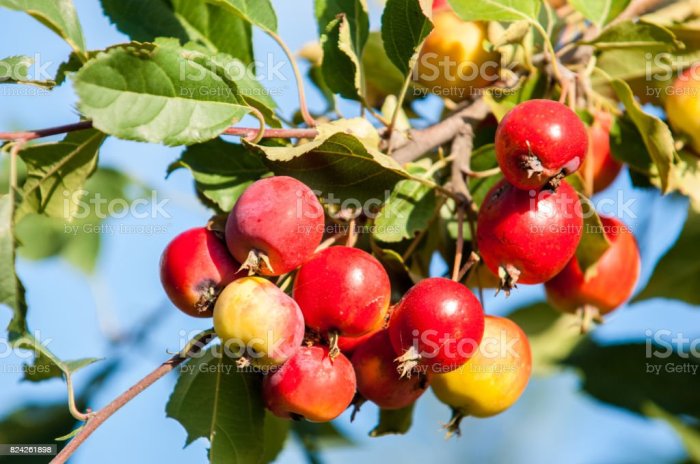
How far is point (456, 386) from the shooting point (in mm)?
1613

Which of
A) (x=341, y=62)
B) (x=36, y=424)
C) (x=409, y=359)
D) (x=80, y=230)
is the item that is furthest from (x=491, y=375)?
(x=80, y=230)

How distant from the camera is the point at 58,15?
4.89ft

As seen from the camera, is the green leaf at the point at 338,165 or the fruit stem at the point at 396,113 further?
the fruit stem at the point at 396,113

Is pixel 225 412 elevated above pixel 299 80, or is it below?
below

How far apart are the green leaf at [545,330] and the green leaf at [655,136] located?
863mm

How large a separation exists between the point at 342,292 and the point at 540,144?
41cm

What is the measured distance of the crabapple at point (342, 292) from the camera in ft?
4.62

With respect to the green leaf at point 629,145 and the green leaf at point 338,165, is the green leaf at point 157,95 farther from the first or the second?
the green leaf at point 629,145

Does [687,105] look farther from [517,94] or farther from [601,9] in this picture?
[517,94]

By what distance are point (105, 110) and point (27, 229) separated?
5.55ft

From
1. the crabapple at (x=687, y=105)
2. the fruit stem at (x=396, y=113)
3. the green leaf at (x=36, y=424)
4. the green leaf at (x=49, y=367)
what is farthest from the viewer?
the green leaf at (x=36, y=424)

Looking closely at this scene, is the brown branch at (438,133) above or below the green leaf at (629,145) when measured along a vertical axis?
Result: above

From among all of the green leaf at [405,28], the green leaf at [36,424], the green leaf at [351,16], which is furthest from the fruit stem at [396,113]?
the green leaf at [36,424]

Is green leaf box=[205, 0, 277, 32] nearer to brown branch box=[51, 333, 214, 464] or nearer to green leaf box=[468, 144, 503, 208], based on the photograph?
green leaf box=[468, 144, 503, 208]
